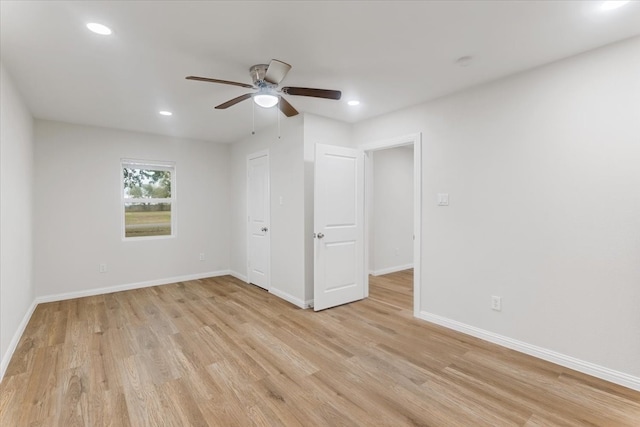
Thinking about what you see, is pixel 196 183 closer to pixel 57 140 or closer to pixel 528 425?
pixel 57 140

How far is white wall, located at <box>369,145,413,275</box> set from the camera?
554 centimetres

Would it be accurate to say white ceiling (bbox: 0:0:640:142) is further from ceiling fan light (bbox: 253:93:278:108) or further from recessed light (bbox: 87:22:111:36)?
ceiling fan light (bbox: 253:93:278:108)

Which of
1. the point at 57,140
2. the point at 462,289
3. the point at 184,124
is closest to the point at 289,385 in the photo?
the point at 462,289

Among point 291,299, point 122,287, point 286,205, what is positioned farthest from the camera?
point 122,287

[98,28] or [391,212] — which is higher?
[98,28]

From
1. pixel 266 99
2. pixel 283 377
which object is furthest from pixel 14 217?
pixel 283 377

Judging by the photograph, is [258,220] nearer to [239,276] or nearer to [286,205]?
[286,205]

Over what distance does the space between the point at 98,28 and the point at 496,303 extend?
12.7 feet

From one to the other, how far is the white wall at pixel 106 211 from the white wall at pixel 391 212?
2.92 meters

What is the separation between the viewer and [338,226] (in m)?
3.86

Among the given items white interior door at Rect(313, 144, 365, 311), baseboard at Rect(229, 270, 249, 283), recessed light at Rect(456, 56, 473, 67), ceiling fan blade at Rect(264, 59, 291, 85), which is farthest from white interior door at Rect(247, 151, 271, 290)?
recessed light at Rect(456, 56, 473, 67)

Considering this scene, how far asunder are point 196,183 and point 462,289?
4.56 m

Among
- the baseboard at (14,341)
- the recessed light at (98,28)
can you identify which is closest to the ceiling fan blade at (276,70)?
the recessed light at (98,28)

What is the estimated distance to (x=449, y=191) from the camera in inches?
126
